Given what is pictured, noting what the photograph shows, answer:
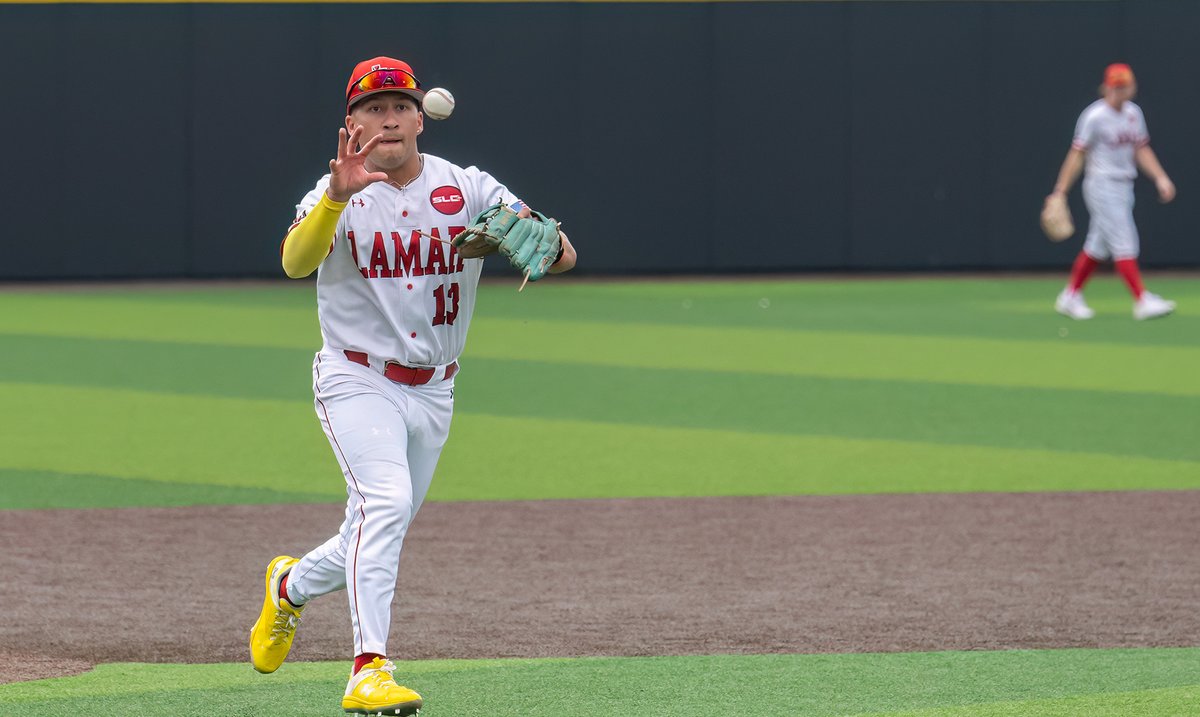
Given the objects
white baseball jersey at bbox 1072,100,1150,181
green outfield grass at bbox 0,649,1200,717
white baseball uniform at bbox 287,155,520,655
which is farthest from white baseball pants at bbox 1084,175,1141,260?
white baseball uniform at bbox 287,155,520,655

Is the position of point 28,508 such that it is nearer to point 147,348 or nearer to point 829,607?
point 829,607

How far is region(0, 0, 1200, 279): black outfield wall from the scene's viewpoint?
22.8m

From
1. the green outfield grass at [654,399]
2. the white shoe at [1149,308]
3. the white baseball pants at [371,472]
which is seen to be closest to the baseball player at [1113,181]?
the white shoe at [1149,308]

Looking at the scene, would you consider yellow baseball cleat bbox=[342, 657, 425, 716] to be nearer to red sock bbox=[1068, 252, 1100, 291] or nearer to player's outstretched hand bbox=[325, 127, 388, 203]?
player's outstretched hand bbox=[325, 127, 388, 203]

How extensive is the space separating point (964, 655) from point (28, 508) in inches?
204

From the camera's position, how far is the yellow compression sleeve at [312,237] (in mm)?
5410

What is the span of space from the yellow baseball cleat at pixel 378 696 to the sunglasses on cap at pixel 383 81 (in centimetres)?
182

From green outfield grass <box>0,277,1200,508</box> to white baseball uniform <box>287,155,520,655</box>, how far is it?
3918 millimetres

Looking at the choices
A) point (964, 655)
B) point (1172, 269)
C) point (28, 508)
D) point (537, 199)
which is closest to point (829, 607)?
point (964, 655)

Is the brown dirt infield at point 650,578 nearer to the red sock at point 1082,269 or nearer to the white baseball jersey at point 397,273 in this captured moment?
the white baseball jersey at point 397,273

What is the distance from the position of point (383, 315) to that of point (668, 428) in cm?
642

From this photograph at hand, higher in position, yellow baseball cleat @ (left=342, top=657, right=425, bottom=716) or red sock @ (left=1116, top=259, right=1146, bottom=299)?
yellow baseball cleat @ (left=342, top=657, right=425, bottom=716)

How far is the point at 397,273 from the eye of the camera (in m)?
5.71

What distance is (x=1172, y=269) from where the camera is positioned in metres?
24.8
